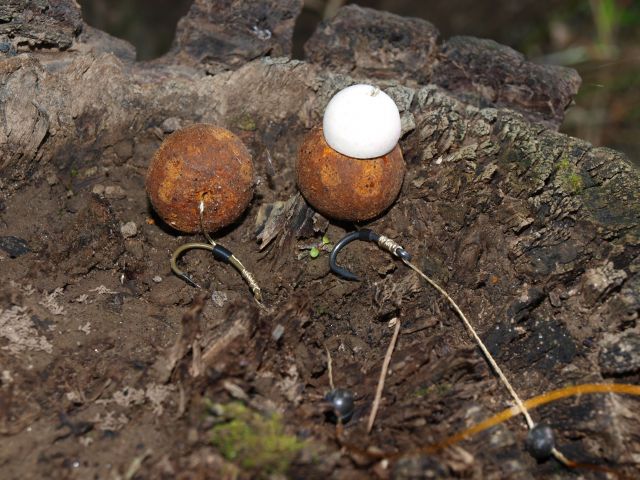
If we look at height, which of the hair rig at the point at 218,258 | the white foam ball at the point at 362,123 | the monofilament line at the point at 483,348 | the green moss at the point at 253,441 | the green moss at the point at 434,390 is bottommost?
the green moss at the point at 253,441

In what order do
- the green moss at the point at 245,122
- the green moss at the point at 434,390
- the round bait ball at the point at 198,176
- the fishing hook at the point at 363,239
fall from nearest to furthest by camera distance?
the green moss at the point at 434,390
the round bait ball at the point at 198,176
the fishing hook at the point at 363,239
the green moss at the point at 245,122

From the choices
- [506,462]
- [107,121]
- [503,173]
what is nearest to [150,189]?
[107,121]

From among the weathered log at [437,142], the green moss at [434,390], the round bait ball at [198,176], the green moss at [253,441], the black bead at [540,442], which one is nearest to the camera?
the green moss at [253,441]

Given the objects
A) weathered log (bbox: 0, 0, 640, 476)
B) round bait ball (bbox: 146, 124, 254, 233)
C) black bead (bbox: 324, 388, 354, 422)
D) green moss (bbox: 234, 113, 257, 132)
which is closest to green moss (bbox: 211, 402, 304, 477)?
black bead (bbox: 324, 388, 354, 422)

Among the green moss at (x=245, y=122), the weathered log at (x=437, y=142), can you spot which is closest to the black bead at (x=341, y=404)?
the weathered log at (x=437, y=142)

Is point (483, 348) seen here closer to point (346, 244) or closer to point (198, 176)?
point (346, 244)

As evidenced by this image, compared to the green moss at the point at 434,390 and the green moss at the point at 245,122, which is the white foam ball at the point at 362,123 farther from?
the green moss at the point at 434,390

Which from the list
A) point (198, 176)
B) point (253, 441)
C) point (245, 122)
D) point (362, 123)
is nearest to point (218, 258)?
point (198, 176)
